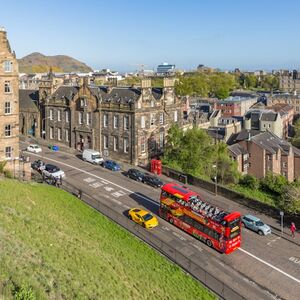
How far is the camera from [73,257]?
2577 centimetres

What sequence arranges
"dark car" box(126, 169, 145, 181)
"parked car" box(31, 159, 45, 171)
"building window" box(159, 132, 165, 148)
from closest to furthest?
"dark car" box(126, 169, 145, 181), "parked car" box(31, 159, 45, 171), "building window" box(159, 132, 165, 148)

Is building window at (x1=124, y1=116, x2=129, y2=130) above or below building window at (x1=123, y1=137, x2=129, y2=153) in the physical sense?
above

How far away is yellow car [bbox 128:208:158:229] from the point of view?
36.4m

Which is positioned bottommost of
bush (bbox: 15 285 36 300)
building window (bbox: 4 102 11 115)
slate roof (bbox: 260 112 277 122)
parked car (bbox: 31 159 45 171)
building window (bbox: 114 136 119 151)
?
bush (bbox: 15 285 36 300)

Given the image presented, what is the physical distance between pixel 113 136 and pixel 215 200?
22514 millimetres

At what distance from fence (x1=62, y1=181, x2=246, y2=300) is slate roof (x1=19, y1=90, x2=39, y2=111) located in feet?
118

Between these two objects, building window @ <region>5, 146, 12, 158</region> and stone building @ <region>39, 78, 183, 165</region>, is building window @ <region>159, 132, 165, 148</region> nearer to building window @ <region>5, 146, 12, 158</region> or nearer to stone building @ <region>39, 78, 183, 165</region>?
stone building @ <region>39, 78, 183, 165</region>

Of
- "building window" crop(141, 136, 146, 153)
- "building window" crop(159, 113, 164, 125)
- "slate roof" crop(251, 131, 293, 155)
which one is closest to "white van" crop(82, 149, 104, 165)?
"building window" crop(141, 136, 146, 153)

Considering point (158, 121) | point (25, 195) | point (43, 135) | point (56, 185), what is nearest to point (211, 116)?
point (158, 121)

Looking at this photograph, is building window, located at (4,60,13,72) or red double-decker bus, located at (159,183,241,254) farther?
building window, located at (4,60,13,72)

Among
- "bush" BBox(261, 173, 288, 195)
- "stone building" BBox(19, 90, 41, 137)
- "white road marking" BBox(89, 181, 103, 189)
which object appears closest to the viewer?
"white road marking" BBox(89, 181, 103, 189)

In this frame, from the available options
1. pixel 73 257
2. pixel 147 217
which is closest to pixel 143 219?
pixel 147 217

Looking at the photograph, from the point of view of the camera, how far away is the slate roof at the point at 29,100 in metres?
74.4

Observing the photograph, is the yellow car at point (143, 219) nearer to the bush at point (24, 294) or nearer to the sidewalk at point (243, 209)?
the sidewalk at point (243, 209)
